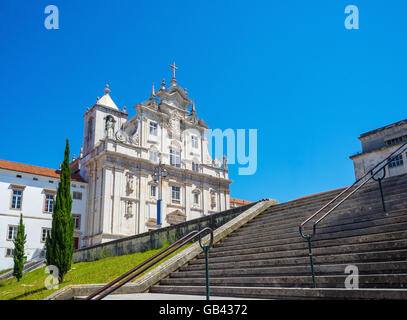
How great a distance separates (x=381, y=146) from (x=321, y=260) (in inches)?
1115

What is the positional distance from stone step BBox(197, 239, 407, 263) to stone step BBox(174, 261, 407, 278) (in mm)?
646

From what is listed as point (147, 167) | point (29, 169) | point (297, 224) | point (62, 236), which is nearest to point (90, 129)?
point (29, 169)

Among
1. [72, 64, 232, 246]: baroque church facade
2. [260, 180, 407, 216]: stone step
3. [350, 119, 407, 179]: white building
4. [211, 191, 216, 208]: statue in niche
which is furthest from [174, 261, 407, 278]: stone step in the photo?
[211, 191, 216, 208]: statue in niche

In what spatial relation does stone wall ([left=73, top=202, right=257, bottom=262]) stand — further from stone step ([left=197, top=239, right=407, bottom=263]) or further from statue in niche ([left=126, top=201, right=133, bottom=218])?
statue in niche ([left=126, top=201, right=133, bottom=218])

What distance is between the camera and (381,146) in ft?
103

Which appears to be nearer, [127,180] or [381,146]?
[381,146]

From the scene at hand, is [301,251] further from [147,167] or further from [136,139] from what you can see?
[136,139]

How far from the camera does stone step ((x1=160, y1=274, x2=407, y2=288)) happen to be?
18.1ft

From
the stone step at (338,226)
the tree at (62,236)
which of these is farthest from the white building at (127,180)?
the stone step at (338,226)

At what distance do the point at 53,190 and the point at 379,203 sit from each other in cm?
2920
